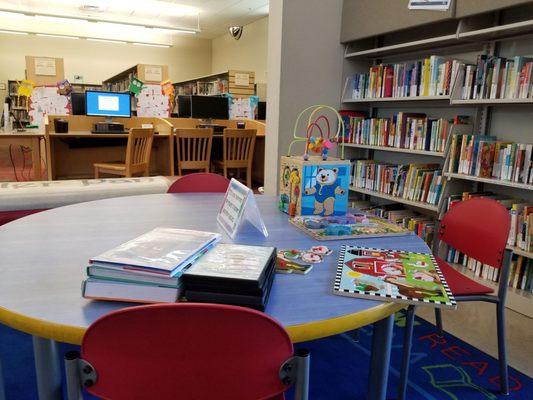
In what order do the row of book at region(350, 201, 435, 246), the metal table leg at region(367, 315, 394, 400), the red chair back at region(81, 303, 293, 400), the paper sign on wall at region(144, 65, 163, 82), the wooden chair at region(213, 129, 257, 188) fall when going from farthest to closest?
1. the paper sign on wall at region(144, 65, 163, 82)
2. the wooden chair at region(213, 129, 257, 188)
3. the row of book at region(350, 201, 435, 246)
4. the metal table leg at region(367, 315, 394, 400)
5. the red chair back at region(81, 303, 293, 400)

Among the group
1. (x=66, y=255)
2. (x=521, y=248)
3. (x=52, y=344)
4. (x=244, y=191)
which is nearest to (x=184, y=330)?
(x=52, y=344)

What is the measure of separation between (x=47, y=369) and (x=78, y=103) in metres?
5.17

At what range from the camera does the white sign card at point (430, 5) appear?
2555mm

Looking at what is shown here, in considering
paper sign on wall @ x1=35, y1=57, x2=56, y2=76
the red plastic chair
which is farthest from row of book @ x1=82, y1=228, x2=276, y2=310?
paper sign on wall @ x1=35, y1=57, x2=56, y2=76

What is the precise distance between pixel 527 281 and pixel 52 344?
2.40 meters

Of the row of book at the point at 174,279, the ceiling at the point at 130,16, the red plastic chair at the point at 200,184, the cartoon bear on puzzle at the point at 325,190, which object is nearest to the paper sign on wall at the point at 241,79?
the ceiling at the point at 130,16

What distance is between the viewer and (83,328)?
71 centimetres

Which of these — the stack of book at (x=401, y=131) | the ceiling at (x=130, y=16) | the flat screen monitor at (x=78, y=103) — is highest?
the ceiling at (x=130, y=16)

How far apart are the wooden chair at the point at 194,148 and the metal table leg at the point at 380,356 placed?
3843mm

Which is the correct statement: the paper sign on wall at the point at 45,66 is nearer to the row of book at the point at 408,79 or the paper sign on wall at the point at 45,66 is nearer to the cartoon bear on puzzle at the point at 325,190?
the row of book at the point at 408,79

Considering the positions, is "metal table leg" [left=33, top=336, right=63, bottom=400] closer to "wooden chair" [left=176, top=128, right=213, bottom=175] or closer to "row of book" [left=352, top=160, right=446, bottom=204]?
"row of book" [left=352, top=160, right=446, bottom=204]

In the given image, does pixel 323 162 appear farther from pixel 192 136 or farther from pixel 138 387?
pixel 192 136

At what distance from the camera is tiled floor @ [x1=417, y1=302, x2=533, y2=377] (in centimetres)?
188

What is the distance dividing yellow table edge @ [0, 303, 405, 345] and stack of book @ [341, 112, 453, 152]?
223 cm
